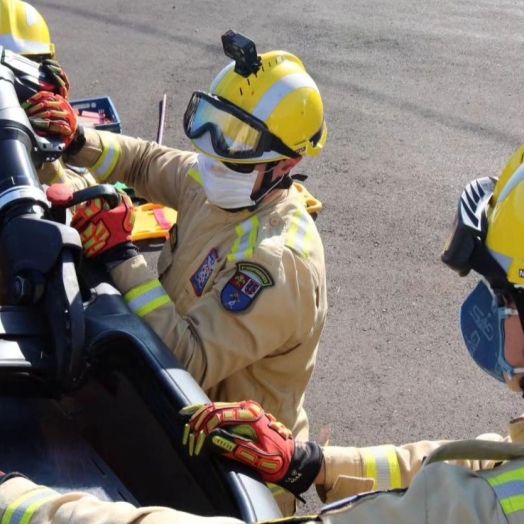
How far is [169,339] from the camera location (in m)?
2.57

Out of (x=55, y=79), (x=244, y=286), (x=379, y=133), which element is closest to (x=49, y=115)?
(x=55, y=79)

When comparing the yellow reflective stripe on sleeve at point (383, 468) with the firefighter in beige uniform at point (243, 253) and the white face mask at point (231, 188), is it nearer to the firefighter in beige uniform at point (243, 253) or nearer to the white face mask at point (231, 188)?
the firefighter in beige uniform at point (243, 253)

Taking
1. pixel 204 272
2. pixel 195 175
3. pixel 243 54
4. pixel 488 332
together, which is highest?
pixel 243 54

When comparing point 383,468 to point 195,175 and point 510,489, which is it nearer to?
point 510,489

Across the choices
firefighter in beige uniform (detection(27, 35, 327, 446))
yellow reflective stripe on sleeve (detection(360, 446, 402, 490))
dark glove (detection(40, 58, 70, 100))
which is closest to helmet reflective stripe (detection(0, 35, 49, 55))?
dark glove (detection(40, 58, 70, 100))

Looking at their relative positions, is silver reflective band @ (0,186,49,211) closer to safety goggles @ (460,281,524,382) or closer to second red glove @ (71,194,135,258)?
second red glove @ (71,194,135,258)

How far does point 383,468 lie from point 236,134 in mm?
1147

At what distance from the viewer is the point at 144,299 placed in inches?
102

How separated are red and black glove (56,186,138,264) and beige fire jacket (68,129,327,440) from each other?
0.07 meters

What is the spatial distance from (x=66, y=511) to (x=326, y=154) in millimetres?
5417

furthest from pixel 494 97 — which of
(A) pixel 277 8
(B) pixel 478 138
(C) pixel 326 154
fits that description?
(A) pixel 277 8

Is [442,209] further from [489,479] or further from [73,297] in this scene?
[489,479]

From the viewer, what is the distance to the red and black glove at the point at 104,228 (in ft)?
8.61

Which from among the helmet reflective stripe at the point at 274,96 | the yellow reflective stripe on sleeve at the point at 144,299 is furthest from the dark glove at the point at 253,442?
the helmet reflective stripe at the point at 274,96
